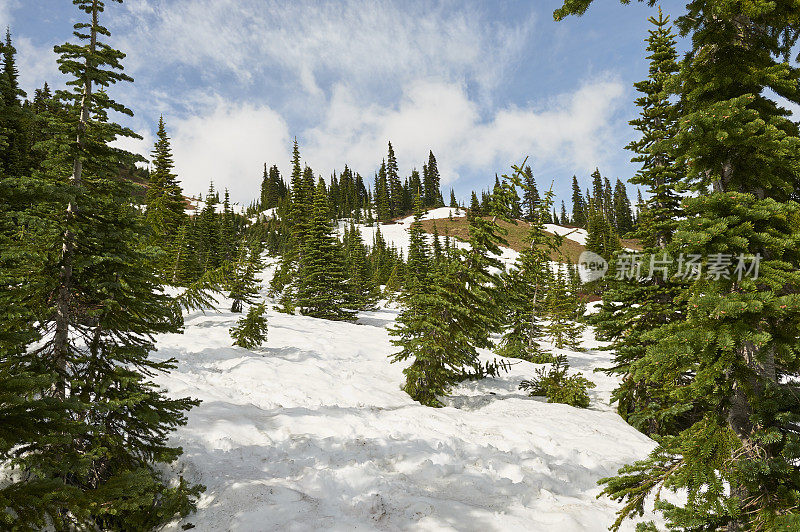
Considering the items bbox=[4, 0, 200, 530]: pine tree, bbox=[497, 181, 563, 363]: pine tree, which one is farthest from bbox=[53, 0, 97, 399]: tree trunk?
bbox=[497, 181, 563, 363]: pine tree

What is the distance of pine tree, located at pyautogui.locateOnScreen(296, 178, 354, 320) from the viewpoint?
28.8 meters

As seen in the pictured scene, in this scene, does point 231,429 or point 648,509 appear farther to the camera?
point 231,429

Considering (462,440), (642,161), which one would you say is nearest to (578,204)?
(642,161)

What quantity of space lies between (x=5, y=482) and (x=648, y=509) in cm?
994

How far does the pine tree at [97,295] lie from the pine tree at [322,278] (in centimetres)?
2303

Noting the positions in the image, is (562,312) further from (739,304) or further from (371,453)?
(739,304)

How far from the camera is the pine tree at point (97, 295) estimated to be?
466 centimetres

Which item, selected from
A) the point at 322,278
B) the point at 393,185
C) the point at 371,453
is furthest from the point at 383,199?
→ the point at 371,453

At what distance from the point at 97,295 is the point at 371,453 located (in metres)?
5.53

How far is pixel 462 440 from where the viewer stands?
799cm

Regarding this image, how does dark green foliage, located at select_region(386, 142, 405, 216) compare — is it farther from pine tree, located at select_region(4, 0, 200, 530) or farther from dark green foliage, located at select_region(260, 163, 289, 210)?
pine tree, located at select_region(4, 0, 200, 530)

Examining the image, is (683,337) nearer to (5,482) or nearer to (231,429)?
(231,429)

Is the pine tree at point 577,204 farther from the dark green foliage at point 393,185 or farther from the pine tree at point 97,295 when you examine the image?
the pine tree at point 97,295

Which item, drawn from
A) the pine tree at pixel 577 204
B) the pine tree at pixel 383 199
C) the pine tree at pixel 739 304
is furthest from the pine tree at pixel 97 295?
the pine tree at pixel 577 204
